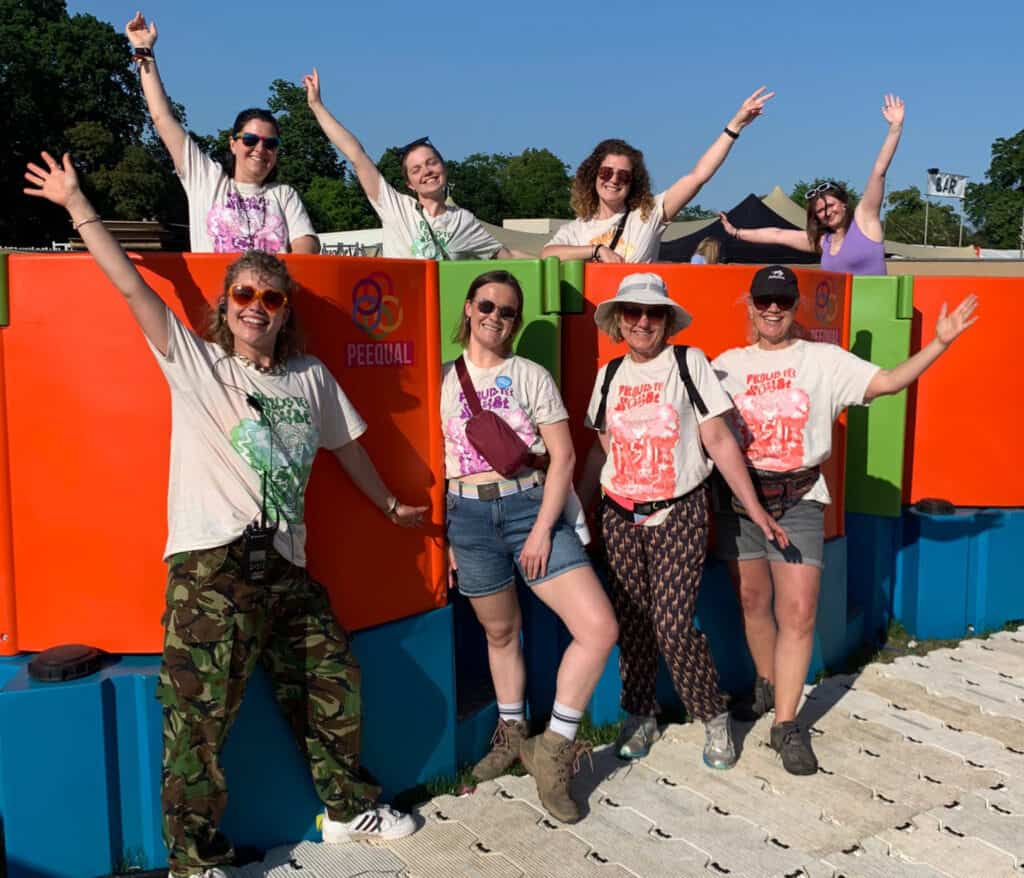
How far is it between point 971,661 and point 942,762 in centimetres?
128

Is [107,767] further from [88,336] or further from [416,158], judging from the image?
[416,158]

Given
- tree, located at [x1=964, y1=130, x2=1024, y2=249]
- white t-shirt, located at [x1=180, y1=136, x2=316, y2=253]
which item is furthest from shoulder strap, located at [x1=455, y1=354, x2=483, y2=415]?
tree, located at [x1=964, y1=130, x2=1024, y2=249]

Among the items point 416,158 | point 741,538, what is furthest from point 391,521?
point 416,158

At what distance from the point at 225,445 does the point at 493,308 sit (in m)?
0.99

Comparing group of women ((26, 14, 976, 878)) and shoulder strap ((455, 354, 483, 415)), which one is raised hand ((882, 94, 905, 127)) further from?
shoulder strap ((455, 354, 483, 415))

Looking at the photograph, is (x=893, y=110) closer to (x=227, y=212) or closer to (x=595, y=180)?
(x=595, y=180)

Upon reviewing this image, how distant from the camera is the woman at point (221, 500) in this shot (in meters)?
2.78

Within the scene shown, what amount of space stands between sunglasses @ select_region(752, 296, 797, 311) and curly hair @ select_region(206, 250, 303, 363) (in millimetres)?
1781

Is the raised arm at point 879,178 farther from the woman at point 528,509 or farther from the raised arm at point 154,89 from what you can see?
the raised arm at point 154,89

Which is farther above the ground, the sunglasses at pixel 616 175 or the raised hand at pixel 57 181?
the sunglasses at pixel 616 175

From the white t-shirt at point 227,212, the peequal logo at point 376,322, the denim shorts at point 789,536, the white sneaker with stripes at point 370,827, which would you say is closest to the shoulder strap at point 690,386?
the denim shorts at point 789,536

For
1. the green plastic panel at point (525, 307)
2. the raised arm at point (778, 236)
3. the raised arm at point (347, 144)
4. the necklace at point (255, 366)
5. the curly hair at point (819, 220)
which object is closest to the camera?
the necklace at point (255, 366)

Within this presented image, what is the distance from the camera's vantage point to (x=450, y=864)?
3.12m

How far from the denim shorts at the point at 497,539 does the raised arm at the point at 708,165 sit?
1.64 metres
